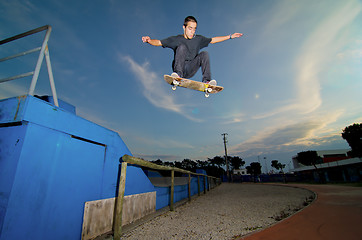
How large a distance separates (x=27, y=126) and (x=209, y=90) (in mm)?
3818

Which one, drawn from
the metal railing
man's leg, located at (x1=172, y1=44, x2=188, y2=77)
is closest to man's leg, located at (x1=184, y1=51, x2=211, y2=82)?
man's leg, located at (x1=172, y1=44, x2=188, y2=77)

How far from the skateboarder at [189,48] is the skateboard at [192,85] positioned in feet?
0.44

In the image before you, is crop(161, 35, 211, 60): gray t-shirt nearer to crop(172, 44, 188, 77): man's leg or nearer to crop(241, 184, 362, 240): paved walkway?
crop(172, 44, 188, 77): man's leg

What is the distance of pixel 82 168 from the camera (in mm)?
2637

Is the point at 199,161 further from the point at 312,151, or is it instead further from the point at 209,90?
the point at 209,90

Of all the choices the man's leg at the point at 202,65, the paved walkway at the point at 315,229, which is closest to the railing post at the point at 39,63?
the man's leg at the point at 202,65

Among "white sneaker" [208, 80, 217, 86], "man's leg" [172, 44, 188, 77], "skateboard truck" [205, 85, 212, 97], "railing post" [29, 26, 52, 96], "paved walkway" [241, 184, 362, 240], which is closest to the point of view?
"railing post" [29, 26, 52, 96]

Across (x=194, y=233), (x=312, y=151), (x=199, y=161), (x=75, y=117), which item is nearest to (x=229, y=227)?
(x=194, y=233)

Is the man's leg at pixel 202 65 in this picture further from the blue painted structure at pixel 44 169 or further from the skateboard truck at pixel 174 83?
the blue painted structure at pixel 44 169

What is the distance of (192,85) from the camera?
436cm

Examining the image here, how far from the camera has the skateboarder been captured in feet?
12.2

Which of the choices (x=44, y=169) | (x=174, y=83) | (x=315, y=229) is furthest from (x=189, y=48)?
(x=315, y=229)

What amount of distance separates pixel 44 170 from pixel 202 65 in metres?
3.81

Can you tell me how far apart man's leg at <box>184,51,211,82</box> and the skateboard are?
0.65 ft
